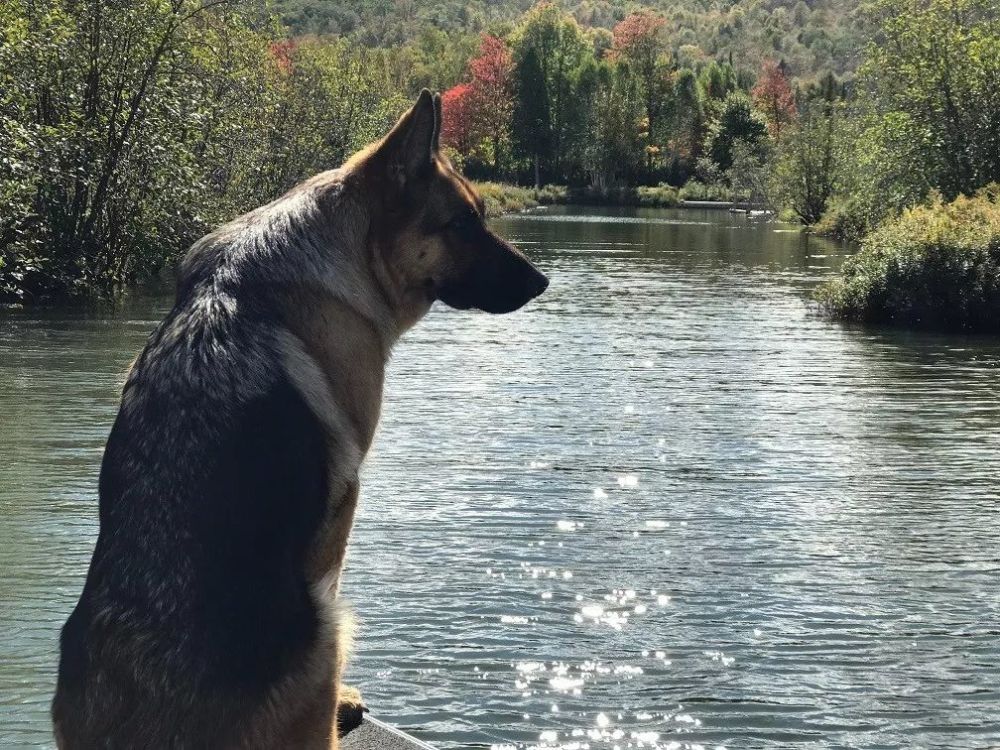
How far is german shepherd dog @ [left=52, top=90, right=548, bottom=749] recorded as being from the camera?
3.91m

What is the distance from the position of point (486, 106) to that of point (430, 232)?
124 metres

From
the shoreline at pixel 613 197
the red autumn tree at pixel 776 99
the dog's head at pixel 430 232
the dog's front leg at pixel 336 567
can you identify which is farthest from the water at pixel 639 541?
the red autumn tree at pixel 776 99

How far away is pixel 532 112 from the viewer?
126250 millimetres

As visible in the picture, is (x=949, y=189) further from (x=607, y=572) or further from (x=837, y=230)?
(x=607, y=572)

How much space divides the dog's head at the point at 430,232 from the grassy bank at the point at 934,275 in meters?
23.1

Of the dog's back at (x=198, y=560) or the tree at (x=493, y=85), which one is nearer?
the dog's back at (x=198, y=560)

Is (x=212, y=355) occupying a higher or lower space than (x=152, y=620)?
higher

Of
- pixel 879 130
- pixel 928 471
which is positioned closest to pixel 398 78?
pixel 879 130

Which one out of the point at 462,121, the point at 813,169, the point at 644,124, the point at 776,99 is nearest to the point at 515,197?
the point at 462,121

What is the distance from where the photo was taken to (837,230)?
64.8m

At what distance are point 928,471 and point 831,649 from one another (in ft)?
20.3

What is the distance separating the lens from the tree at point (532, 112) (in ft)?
409

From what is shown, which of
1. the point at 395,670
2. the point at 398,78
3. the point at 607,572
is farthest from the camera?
the point at 398,78

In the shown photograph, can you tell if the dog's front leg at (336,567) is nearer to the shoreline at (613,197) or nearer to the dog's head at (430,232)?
the dog's head at (430,232)
